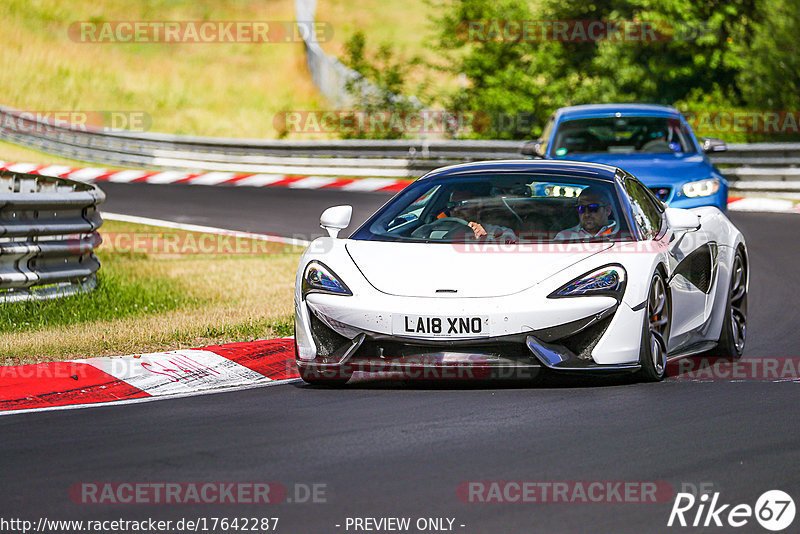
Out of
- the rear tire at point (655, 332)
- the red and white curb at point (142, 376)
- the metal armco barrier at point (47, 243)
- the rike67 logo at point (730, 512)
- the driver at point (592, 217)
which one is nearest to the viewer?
the rike67 logo at point (730, 512)

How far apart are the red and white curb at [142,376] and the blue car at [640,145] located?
242 inches

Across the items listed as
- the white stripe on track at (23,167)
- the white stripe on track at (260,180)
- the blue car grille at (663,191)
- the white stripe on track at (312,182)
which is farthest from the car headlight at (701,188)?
the white stripe on track at (23,167)

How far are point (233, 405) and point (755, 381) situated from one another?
3.02 m

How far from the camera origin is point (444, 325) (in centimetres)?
755

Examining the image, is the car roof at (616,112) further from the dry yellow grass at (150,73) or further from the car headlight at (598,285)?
the dry yellow grass at (150,73)

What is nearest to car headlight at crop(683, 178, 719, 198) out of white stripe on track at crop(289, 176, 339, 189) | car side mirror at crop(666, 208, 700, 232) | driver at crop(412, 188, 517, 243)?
car side mirror at crop(666, 208, 700, 232)

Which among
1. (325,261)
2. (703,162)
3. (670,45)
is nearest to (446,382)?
(325,261)

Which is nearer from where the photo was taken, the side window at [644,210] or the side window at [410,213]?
the side window at [644,210]

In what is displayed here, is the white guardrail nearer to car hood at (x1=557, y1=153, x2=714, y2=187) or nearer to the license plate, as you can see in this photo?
car hood at (x1=557, y1=153, x2=714, y2=187)

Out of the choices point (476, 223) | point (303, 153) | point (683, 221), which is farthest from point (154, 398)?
point (303, 153)

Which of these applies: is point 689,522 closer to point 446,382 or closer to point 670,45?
point 446,382

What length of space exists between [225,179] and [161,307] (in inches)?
567

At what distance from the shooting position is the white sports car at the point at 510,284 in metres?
7.54

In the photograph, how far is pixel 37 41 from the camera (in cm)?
4872
